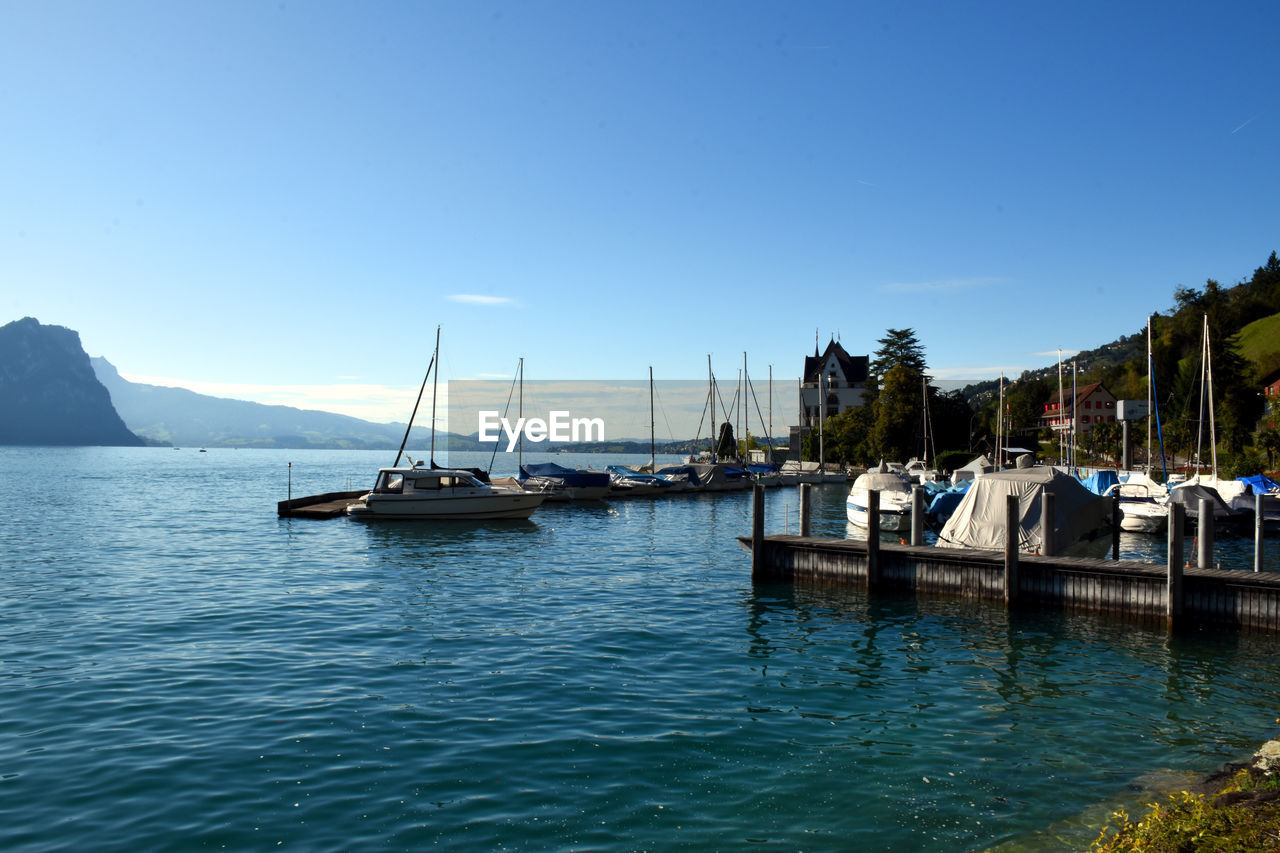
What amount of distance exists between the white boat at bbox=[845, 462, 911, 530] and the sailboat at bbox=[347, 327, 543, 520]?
1869 cm

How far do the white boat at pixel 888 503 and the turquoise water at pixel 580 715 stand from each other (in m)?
19.6

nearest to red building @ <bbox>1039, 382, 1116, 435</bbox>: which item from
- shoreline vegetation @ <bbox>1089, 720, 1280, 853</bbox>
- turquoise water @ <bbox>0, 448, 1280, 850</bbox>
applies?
turquoise water @ <bbox>0, 448, 1280, 850</bbox>

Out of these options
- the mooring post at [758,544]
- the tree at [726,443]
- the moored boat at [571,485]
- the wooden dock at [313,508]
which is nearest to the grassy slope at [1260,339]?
the tree at [726,443]

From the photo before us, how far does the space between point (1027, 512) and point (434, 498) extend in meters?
30.4

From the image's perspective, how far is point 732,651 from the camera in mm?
17516

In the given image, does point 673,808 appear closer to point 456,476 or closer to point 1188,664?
point 1188,664

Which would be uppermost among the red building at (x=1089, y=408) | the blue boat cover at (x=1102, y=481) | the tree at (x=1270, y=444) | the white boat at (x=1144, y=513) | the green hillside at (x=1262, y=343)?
the green hillside at (x=1262, y=343)

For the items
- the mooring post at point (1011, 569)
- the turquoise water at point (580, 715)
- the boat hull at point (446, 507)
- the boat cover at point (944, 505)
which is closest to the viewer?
the turquoise water at point (580, 715)

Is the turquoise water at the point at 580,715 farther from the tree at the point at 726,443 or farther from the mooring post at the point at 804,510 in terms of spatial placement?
the tree at the point at 726,443

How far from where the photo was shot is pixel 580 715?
42.4ft

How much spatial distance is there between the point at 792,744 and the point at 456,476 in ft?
118

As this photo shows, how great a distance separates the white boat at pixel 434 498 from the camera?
145 ft

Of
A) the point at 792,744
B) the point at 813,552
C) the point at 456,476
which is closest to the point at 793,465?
the point at 456,476

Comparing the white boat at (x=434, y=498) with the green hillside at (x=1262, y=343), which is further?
the green hillside at (x=1262, y=343)
